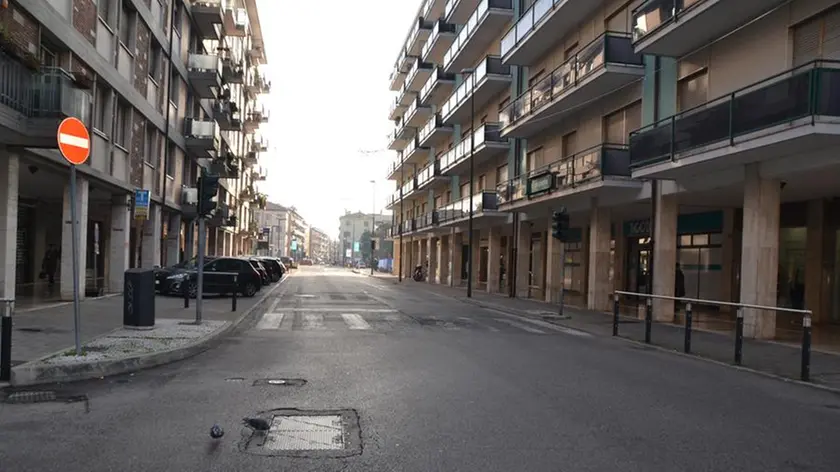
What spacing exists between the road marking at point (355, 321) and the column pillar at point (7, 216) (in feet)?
23.7

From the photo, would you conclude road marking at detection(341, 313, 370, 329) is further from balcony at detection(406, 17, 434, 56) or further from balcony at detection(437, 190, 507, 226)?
balcony at detection(406, 17, 434, 56)

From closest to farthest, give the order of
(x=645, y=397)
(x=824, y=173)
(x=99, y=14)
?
→ (x=645, y=397)
(x=824, y=173)
(x=99, y=14)

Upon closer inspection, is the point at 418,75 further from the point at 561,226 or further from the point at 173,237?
the point at 561,226

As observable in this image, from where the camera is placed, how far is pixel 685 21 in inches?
597

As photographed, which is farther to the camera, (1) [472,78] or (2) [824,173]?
(1) [472,78]

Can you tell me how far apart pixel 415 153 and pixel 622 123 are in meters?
35.7

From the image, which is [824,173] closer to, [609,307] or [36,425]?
[609,307]

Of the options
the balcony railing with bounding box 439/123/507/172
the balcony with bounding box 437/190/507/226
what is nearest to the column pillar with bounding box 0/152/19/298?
the balcony railing with bounding box 439/123/507/172

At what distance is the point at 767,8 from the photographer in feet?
46.3

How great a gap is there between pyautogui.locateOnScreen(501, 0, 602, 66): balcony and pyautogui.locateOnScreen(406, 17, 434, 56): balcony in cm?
2323

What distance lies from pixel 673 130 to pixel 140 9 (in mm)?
17323

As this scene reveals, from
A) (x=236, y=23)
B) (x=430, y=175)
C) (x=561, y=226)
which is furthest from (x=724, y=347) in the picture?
(x=236, y=23)

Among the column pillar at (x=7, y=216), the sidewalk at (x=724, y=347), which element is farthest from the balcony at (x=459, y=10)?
the column pillar at (x=7, y=216)

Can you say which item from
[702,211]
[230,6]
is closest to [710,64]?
[702,211]
